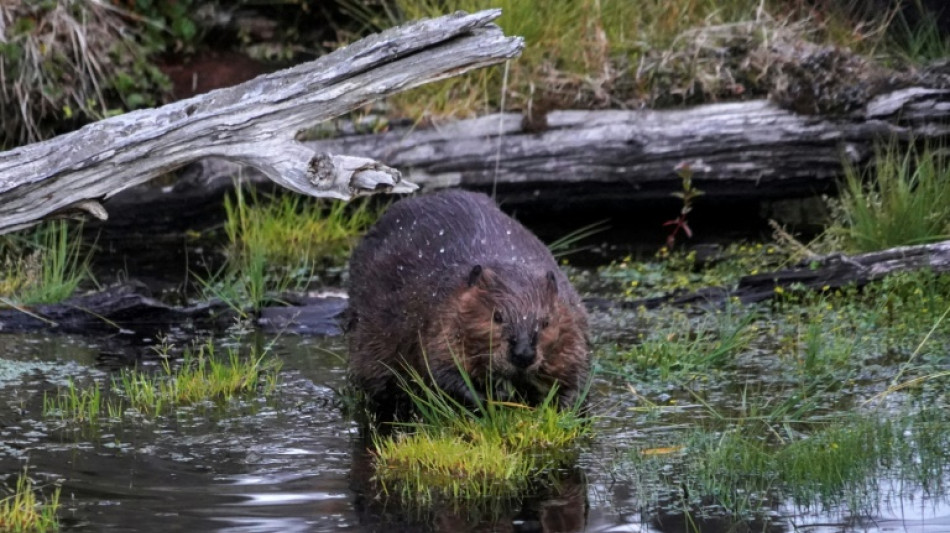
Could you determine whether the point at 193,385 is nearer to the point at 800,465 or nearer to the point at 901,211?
the point at 800,465

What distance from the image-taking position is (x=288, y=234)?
9.26 metres

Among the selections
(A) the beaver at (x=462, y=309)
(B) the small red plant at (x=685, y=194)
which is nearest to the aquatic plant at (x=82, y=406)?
(A) the beaver at (x=462, y=309)

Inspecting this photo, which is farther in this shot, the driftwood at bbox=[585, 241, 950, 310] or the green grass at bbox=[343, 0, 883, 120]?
the green grass at bbox=[343, 0, 883, 120]

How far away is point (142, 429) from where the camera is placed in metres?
5.57

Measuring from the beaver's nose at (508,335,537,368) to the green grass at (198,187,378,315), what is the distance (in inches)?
134

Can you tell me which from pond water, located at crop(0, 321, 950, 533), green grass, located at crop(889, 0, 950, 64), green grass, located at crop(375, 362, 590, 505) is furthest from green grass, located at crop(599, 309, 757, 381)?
green grass, located at crop(889, 0, 950, 64)

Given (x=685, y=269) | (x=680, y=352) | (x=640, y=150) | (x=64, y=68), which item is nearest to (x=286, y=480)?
(x=680, y=352)

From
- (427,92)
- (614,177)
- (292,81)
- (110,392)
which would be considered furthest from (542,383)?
(427,92)

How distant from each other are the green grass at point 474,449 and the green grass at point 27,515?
3.74ft

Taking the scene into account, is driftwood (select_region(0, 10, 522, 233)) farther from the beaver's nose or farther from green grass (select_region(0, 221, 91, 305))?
green grass (select_region(0, 221, 91, 305))

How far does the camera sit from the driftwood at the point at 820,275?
7059 mm

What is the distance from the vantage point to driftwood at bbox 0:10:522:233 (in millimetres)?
5555

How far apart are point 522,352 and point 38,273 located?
13.7 ft

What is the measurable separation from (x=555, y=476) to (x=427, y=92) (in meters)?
5.26
